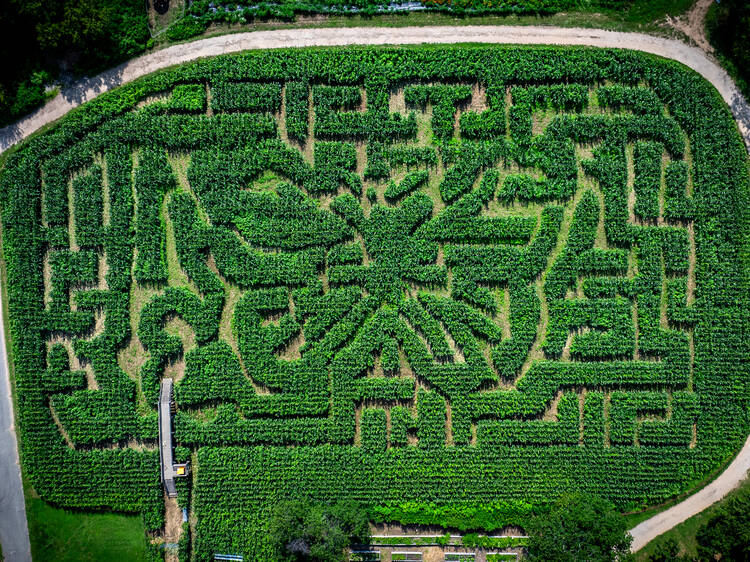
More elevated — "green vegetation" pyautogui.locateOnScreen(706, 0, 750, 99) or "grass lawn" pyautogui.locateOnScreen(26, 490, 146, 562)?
"green vegetation" pyautogui.locateOnScreen(706, 0, 750, 99)

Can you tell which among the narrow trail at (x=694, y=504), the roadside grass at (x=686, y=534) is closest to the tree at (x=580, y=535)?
the narrow trail at (x=694, y=504)

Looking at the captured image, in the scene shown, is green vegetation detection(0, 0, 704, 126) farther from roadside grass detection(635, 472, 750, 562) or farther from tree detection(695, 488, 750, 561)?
roadside grass detection(635, 472, 750, 562)

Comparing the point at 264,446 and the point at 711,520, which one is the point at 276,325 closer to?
the point at 264,446

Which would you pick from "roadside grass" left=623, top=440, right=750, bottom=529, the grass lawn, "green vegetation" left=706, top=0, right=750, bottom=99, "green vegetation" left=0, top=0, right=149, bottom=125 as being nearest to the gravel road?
the grass lawn

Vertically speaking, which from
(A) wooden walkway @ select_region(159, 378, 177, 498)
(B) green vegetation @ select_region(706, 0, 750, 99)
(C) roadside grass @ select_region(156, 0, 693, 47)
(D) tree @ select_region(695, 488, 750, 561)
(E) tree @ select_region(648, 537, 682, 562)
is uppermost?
(C) roadside grass @ select_region(156, 0, 693, 47)

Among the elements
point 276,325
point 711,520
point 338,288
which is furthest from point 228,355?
point 711,520
